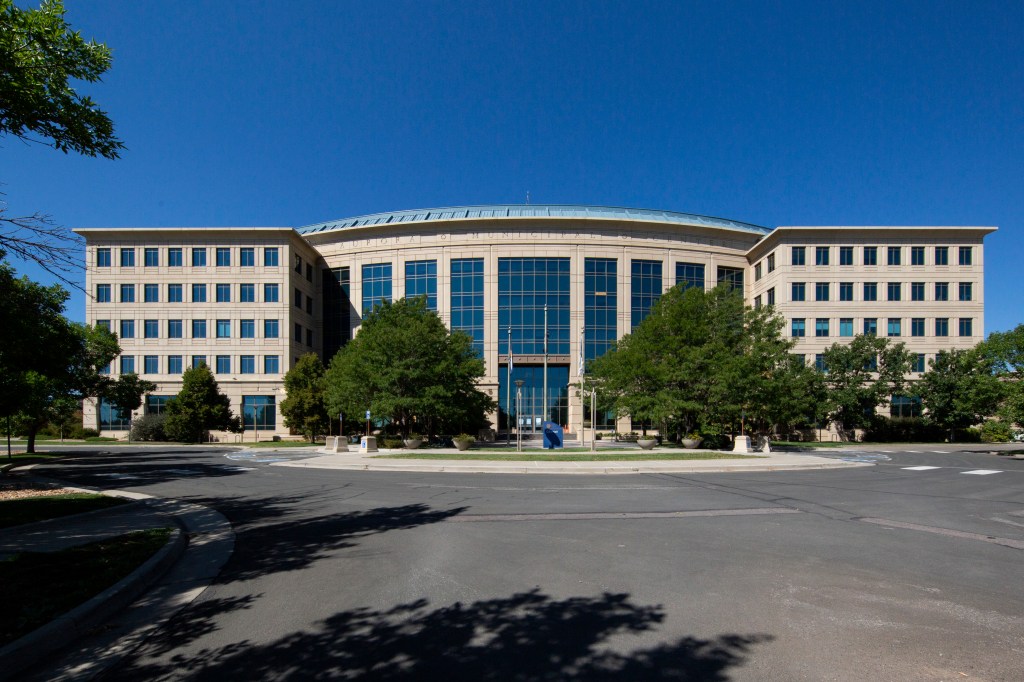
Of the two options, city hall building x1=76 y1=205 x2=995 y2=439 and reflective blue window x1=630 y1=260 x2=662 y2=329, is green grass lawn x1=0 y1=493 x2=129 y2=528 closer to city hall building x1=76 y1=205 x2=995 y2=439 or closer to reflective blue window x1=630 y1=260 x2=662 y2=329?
city hall building x1=76 y1=205 x2=995 y2=439

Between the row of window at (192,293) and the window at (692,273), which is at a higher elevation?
the window at (692,273)

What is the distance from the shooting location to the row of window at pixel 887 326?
47.7m

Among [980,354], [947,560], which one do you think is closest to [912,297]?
[980,354]

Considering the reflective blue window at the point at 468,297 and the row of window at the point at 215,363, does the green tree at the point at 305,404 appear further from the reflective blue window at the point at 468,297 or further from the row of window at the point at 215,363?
the reflective blue window at the point at 468,297

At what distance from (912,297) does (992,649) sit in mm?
56194

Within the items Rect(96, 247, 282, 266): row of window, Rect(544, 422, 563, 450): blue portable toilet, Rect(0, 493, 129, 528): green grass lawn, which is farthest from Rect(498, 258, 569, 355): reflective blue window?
Rect(0, 493, 129, 528): green grass lawn

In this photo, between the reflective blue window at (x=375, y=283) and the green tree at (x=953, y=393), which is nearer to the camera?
the green tree at (x=953, y=393)

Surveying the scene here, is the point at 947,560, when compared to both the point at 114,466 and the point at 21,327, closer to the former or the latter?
the point at 21,327

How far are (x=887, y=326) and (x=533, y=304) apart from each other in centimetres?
3398

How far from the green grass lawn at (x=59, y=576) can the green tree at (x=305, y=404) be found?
3581 cm

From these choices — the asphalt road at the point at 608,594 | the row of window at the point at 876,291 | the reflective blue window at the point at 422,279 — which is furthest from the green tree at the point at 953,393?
the reflective blue window at the point at 422,279

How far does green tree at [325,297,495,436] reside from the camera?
31938 mm

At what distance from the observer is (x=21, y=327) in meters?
9.18

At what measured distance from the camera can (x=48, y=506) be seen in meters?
10.8
